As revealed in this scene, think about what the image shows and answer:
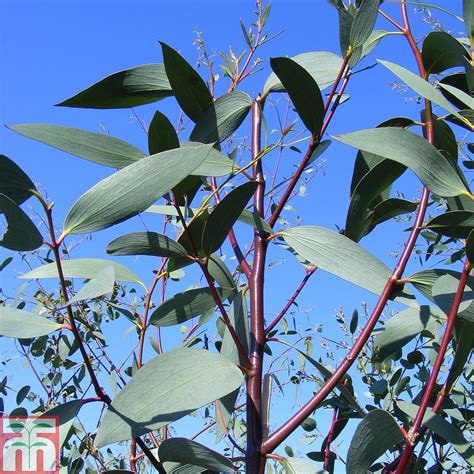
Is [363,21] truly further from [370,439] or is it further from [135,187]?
[370,439]

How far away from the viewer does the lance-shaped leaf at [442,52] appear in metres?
0.77

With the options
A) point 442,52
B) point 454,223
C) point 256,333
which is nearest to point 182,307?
point 256,333

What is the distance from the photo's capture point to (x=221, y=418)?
0.78 meters

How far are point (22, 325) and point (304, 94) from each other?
354mm

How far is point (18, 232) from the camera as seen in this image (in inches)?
23.4

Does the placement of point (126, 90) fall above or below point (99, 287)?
above

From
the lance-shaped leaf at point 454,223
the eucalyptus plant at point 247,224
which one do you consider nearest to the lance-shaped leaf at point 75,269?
the eucalyptus plant at point 247,224

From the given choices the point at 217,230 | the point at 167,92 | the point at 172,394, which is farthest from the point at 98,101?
the point at 172,394

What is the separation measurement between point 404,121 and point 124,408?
458mm

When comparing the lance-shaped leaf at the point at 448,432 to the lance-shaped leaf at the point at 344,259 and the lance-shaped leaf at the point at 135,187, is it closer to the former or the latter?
the lance-shaped leaf at the point at 344,259

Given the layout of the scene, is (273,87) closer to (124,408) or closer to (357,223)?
(357,223)

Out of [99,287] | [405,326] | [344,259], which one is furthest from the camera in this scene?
[405,326]

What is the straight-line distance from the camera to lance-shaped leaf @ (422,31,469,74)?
0.77m

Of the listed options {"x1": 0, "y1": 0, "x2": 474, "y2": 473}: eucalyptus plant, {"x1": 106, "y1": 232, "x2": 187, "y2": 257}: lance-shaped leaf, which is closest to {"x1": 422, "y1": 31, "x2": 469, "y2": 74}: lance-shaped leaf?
{"x1": 0, "y1": 0, "x2": 474, "y2": 473}: eucalyptus plant
